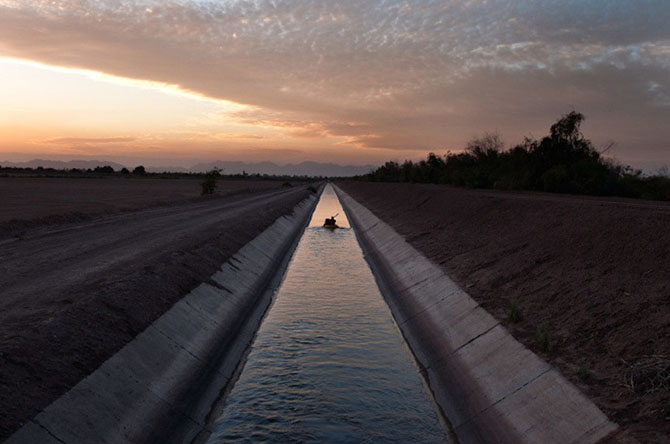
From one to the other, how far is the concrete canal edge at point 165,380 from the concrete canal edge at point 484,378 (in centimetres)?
556

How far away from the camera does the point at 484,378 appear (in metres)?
11.9

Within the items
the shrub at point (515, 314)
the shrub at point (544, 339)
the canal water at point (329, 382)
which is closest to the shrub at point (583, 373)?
the shrub at point (544, 339)

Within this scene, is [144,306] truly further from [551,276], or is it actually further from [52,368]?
[551,276]

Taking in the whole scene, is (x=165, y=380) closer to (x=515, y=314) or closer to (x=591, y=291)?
(x=515, y=314)

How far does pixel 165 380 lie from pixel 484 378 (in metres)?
7.33

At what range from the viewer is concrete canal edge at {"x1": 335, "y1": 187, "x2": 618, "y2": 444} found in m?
8.88

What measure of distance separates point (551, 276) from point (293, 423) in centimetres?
884

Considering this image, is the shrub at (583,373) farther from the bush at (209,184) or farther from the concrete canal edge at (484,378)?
the bush at (209,184)

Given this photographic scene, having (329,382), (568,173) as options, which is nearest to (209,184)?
(568,173)

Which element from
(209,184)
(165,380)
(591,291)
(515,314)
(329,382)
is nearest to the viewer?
(165,380)

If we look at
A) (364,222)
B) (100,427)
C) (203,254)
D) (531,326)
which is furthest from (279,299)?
(364,222)

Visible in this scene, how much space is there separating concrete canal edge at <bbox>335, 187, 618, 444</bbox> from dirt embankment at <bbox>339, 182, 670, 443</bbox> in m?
0.33

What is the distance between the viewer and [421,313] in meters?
18.7

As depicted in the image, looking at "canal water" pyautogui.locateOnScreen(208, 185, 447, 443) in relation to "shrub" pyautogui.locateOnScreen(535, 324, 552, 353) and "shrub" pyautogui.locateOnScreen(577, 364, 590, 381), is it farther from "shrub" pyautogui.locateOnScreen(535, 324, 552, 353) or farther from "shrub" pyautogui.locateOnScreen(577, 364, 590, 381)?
"shrub" pyautogui.locateOnScreen(577, 364, 590, 381)
